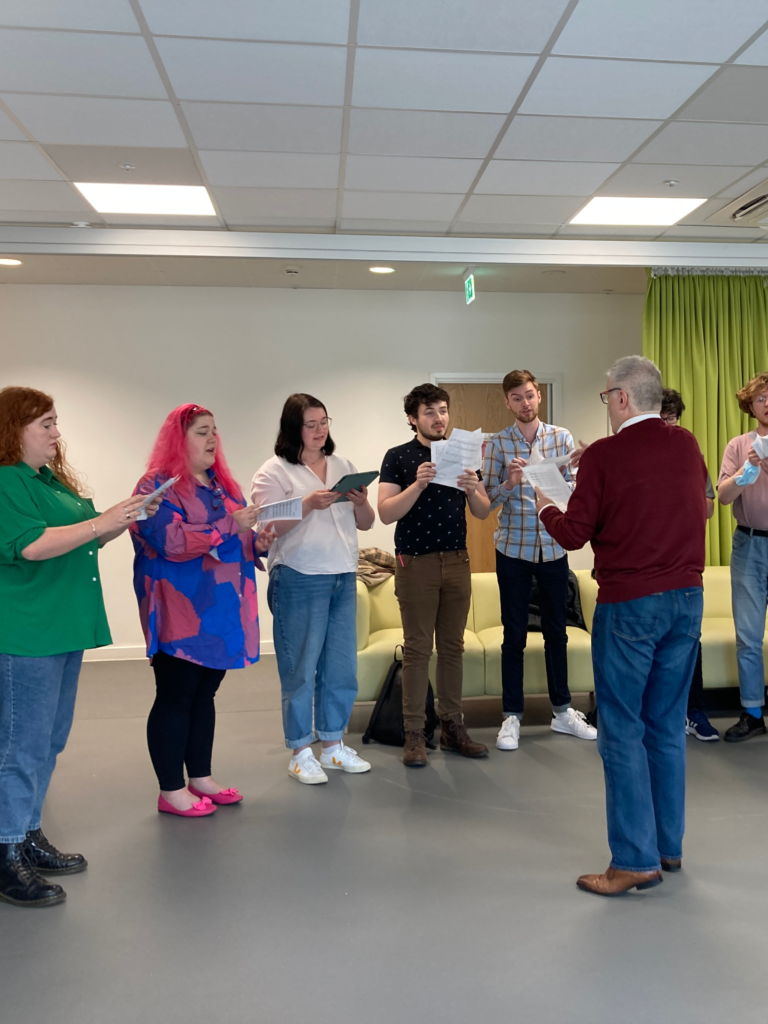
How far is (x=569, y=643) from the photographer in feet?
14.4

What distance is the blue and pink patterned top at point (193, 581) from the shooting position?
2.96 metres

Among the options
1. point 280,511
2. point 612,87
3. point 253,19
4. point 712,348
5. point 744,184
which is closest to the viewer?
point 253,19

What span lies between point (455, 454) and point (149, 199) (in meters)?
2.60

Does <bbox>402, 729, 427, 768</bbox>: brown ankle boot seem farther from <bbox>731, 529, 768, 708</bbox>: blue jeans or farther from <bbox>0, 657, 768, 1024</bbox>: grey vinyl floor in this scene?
<bbox>731, 529, 768, 708</bbox>: blue jeans

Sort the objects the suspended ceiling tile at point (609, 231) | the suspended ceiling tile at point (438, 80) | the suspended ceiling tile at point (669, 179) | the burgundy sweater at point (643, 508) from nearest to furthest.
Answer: the burgundy sweater at point (643, 508) < the suspended ceiling tile at point (438, 80) < the suspended ceiling tile at point (669, 179) < the suspended ceiling tile at point (609, 231)

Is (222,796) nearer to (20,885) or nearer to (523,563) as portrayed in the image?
(20,885)

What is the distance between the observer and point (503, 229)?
5297 millimetres

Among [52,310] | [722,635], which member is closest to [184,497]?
[722,635]

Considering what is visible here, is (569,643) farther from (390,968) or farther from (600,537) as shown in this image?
(390,968)

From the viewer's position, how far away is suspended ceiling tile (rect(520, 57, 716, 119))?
3.21 m

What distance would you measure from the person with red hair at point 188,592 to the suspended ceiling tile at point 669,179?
9.16 ft

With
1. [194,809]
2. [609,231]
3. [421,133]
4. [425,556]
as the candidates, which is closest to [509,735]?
[425,556]

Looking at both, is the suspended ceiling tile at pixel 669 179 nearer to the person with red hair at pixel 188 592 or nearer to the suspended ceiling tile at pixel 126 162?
the suspended ceiling tile at pixel 126 162

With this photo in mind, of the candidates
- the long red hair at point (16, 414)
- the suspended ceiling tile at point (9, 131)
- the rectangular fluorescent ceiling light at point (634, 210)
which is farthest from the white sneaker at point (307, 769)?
the rectangular fluorescent ceiling light at point (634, 210)
